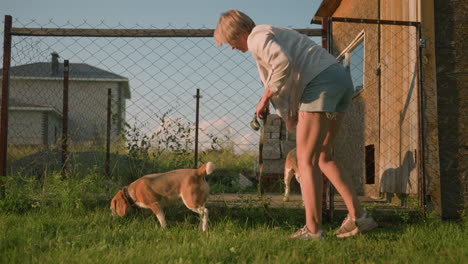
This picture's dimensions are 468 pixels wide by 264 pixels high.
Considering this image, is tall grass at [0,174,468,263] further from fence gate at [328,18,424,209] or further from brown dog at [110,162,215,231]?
fence gate at [328,18,424,209]

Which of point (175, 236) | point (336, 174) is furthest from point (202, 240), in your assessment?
point (336, 174)

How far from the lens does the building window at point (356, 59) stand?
7664 millimetres

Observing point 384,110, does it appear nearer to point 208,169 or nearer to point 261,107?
point 208,169

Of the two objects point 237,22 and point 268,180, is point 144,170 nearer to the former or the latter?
point 268,180

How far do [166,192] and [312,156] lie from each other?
1723 millimetres

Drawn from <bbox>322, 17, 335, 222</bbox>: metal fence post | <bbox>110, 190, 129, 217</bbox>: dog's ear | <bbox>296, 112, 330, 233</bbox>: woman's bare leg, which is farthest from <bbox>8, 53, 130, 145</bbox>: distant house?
<bbox>296, 112, 330, 233</bbox>: woman's bare leg

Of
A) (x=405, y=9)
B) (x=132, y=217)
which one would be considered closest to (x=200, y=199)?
(x=132, y=217)

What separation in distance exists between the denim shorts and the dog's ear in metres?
2.04

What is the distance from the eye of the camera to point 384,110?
5.97m

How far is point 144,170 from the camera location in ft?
21.8

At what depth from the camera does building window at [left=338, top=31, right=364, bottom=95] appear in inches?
302

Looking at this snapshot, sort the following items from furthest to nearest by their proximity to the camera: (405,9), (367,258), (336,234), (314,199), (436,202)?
(405,9)
(436,202)
(336,234)
(314,199)
(367,258)

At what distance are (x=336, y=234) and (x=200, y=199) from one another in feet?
4.36

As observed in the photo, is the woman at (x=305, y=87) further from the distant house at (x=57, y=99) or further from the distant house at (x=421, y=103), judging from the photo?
the distant house at (x=57, y=99)
